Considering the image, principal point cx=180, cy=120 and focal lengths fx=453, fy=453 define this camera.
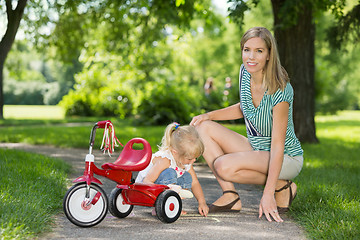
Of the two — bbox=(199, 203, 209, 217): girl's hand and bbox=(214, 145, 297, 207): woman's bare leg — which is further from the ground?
bbox=(214, 145, 297, 207): woman's bare leg

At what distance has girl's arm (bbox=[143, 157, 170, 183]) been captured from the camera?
3875 mm

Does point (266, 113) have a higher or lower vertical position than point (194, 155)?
higher

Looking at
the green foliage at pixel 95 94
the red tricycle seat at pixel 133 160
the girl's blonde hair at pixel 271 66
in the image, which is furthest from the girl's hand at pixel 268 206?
the green foliage at pixel 95 94

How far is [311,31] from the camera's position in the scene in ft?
32.6

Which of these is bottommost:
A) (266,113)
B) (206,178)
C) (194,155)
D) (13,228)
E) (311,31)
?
(206,178)

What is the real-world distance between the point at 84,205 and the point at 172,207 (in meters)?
0.76

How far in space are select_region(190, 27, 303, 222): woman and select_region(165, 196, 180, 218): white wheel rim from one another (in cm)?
50

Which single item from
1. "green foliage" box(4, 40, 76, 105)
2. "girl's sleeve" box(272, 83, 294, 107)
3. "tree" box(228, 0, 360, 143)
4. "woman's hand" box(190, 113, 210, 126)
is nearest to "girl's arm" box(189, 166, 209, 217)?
"woman's hand" box(190, 113, 210, 126)

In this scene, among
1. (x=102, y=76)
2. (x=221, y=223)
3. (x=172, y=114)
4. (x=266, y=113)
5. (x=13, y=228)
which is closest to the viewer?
(x=13, y=228)

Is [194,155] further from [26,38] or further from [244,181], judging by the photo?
[26,38]

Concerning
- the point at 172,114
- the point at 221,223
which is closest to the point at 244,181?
the point at 221,223

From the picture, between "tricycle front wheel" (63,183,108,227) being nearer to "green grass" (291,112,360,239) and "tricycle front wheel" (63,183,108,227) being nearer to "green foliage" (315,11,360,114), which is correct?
"green grass" (291,112,360,239)

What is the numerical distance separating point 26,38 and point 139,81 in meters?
11.2

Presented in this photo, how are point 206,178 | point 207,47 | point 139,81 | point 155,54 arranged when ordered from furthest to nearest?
point 207,47
point 155,54
point 139,81
point 206,178
